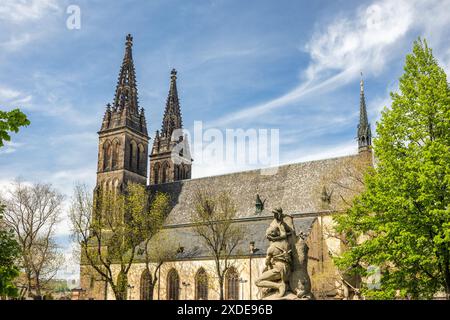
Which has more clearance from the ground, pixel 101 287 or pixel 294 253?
pixel 294 253

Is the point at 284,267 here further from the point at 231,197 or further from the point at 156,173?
the point at 156,173

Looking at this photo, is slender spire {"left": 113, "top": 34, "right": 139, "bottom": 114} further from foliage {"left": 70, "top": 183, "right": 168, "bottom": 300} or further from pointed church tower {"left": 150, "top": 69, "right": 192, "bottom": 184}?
foliage {"left": 70, "top": 183, "right": 168, "bottom": 300}

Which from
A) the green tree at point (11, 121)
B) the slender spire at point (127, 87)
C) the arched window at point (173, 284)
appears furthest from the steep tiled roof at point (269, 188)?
the green tree at point (11, 121)

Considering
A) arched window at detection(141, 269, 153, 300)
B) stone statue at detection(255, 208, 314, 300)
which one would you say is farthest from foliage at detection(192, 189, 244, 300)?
stone statue at detection(255, 208, 314, 300)

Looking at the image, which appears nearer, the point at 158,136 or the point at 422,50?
the point at 422,50

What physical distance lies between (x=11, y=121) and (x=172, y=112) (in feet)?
201

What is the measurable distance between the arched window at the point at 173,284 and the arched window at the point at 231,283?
527 cm

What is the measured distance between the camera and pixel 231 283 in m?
41.2

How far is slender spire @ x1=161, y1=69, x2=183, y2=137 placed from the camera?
219 feet

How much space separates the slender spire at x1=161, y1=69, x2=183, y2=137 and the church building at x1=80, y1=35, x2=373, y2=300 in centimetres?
485
